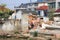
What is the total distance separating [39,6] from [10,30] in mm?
11547

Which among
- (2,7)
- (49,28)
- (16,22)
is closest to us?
(49,28)

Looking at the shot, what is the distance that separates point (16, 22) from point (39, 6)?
10.9m

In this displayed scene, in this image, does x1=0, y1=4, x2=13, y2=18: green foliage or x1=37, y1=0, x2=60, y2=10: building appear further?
x1=37, y1=0, x2=60, y2=10: building

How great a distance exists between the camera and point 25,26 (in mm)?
14016

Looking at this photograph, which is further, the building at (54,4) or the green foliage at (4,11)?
the building at (54,4)

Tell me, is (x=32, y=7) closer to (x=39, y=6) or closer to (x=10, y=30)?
(x=39, y=6)

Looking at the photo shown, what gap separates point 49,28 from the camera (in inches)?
489

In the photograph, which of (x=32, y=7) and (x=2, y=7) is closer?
(x=2, y=7)

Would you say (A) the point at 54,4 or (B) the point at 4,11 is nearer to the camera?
(B) the point at 4,11

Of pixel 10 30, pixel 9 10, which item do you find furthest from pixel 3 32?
pixel 9 10

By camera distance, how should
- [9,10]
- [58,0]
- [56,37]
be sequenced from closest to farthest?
1. [56,37]
2. [9,10]
3. [58,0]

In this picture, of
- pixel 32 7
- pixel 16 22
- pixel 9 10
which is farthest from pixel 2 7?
pixel 16 22

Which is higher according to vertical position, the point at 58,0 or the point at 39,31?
the point at 58,0

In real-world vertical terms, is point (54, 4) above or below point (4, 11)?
above
